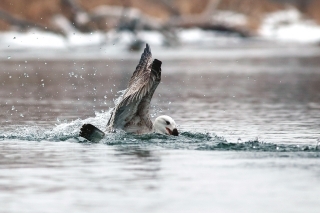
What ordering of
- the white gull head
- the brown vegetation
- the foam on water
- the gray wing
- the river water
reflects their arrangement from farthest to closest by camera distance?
1. the brown vegetation
2. the white gull head
3. the gray wing
4. the foam on water
5. the river water

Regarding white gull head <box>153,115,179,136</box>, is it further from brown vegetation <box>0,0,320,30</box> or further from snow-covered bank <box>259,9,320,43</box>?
snow-covered bank <box>259,9,320,43</box>

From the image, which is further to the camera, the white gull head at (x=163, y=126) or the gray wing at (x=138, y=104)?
the white gull head at (x=163, y=126)

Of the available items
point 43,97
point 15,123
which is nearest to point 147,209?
point 15,123

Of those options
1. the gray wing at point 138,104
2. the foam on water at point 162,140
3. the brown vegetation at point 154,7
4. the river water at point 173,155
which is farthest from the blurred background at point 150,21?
the gray wing at point 138,104

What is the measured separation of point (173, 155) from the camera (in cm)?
1146

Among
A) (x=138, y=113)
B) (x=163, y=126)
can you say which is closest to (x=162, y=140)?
(x=163, y=126)

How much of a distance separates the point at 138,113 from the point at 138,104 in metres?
0.20

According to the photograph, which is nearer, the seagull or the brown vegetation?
the seagull

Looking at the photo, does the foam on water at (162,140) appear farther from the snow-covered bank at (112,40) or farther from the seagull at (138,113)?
the snow-covered bank at (112,40)

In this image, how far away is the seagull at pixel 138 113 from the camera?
1250 cm

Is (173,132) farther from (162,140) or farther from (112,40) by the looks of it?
(112,40)

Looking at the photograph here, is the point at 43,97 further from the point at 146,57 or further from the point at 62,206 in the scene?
the point at 62,206

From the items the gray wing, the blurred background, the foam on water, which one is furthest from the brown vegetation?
the gray wing

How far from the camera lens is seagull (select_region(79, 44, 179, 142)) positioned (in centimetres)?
1250
